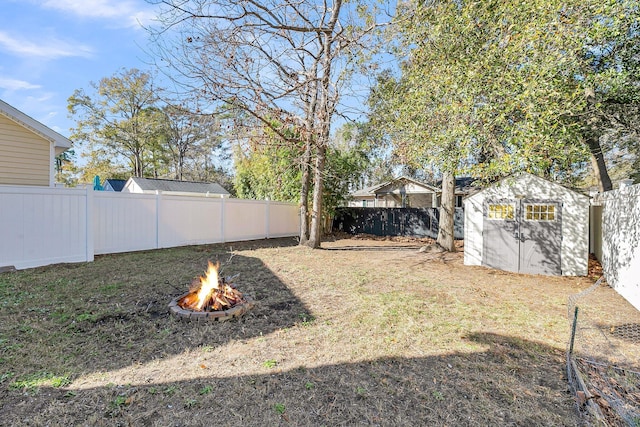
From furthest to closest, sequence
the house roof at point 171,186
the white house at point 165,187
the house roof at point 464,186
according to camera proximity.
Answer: the house roof at point 171,186 < the white house at point 165,187 < the house roof at point 464,186

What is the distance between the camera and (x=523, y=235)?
682 centimetres

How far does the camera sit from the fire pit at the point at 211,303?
3.42 m

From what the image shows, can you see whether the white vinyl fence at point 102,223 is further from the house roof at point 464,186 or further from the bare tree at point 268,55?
the house roof at point 464,186

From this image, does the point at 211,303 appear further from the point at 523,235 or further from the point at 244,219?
the point at 244,219

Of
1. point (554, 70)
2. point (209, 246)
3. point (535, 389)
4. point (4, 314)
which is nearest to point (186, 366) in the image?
point (4, 314)

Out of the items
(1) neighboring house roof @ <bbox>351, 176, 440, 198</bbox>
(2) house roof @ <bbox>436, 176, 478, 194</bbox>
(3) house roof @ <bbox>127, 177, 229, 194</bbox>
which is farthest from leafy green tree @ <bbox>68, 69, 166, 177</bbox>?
(2) house roof @ <bbox>436, 176, 478, 194</bbox>

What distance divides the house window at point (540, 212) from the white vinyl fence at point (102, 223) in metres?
8.28

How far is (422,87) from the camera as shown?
6.42m

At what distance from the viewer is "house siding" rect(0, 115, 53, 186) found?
6793mm

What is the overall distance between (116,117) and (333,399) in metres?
27.7

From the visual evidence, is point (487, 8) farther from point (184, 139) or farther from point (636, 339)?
point (184, 139)

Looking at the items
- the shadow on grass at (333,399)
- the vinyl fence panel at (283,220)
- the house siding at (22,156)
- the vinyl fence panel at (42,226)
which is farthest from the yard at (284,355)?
the vinyl fence panel at (283,220)

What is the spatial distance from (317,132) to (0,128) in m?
7.17

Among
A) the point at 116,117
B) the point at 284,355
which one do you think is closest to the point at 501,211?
the point at 284,355
